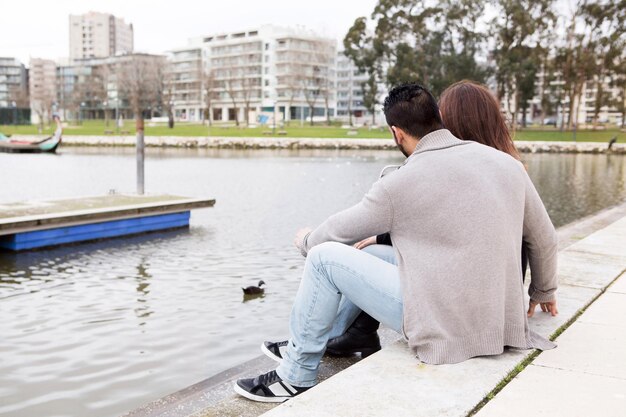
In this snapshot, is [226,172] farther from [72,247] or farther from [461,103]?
[461,103]

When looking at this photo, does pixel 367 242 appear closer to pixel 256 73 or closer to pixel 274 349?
pixel 274 349

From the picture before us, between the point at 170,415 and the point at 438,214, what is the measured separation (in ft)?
5.05

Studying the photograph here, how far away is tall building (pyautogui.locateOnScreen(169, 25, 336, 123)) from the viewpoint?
89.6 meters

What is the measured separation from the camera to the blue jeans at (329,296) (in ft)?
9.44

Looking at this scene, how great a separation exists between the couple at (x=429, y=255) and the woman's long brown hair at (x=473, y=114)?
0.03 feet

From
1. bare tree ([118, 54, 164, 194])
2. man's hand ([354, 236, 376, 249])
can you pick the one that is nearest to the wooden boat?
man's hand ([354, 236, 376, 249])

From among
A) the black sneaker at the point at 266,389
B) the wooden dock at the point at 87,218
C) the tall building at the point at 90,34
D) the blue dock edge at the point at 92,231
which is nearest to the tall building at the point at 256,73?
the wooden dock at the point at 87,218

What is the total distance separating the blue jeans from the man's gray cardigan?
93 mm

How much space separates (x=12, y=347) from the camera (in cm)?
509

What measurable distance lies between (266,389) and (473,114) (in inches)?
61.2

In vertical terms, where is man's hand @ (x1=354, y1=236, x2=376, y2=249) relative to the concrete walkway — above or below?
above

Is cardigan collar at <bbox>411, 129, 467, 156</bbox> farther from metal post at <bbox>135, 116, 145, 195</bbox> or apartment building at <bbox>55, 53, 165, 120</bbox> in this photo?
apartment building at <bbox>55, 53, 165, 120</bbox>

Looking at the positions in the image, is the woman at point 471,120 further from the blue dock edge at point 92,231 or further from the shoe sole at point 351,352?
the blue dock edge at point 92,231

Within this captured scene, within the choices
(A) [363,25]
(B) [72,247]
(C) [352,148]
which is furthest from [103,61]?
(B) [72,247]
